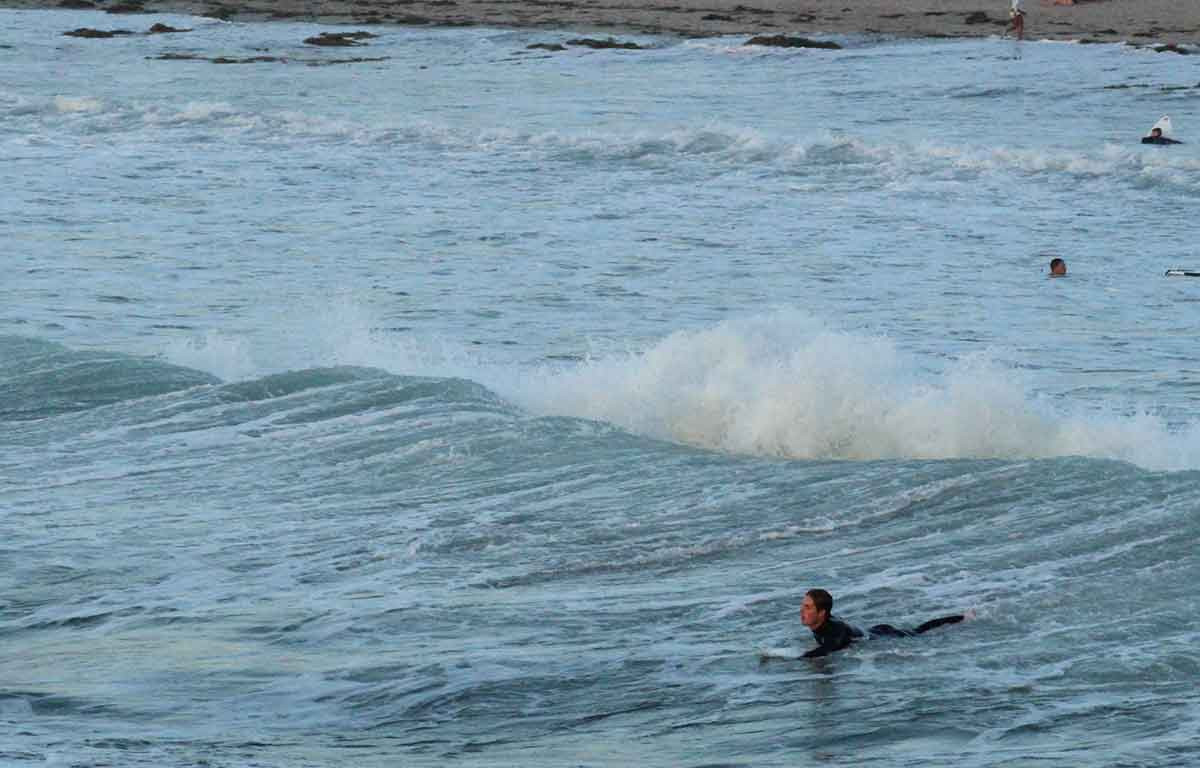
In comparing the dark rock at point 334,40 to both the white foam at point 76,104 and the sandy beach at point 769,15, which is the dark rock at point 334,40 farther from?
the white foam at point 76,104

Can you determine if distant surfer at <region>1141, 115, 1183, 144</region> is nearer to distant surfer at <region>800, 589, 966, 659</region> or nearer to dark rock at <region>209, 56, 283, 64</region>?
distant surfer at <region>800, 589, 966, 659</region>

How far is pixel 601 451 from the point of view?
670 inches

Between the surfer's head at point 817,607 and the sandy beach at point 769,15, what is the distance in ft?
139

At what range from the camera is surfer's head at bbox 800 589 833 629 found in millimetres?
11227

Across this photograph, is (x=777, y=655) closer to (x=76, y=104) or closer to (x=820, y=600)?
(x=820, y=600)

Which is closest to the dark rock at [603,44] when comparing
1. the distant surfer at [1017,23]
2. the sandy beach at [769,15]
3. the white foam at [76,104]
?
the sandy beach at [769,15]

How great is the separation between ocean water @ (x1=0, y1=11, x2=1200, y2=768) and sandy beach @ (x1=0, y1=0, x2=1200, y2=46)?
52.7ft

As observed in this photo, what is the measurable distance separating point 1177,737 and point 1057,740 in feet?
1.90

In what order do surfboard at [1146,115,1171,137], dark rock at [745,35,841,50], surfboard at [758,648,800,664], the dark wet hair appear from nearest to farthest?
the dark wet hair → surfboard at [758,648,800,664] → surfboard at [1146,115,1171,137] → dark rock at [745,35,841,50]

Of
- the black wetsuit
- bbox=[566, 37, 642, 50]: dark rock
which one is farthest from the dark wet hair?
bbox=[566, 37, 642, 50]: dark rock

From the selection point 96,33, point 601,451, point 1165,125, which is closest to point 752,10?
point 96,33

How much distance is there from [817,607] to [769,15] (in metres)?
49.3

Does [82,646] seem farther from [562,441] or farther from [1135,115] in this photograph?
[1135,115]

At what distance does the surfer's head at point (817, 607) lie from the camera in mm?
11227
